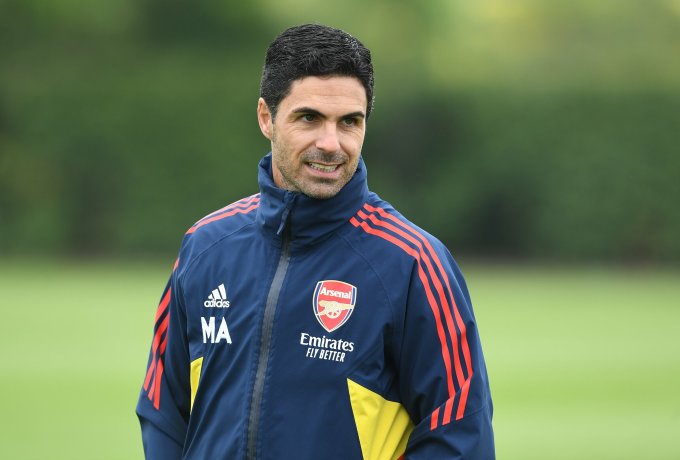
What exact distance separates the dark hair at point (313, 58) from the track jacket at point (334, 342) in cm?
27

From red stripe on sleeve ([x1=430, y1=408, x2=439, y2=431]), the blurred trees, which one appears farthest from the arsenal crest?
the blurred trees

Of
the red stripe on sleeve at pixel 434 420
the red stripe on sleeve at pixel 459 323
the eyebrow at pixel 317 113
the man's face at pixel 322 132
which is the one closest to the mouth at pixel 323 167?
the man's face at pixel 322 132

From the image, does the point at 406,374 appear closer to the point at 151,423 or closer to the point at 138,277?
the point at 151,423

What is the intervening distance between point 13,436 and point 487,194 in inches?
712

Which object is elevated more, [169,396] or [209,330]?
[209,330]

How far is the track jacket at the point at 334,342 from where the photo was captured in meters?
2.79

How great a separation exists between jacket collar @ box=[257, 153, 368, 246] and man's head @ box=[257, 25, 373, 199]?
0.03 meters

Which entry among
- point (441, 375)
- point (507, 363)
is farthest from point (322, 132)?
point (507, 363)

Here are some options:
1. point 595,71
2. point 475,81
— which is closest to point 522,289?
point 475,81

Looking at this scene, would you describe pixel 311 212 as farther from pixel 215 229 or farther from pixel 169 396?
pixel 169 396

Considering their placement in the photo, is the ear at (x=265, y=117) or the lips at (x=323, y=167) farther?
the ear at (x=265, y=117)

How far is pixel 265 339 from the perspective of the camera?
2865 mm

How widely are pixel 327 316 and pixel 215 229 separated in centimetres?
47

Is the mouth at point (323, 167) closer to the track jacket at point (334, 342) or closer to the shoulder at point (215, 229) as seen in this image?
the track jacket at point (334, 342)
